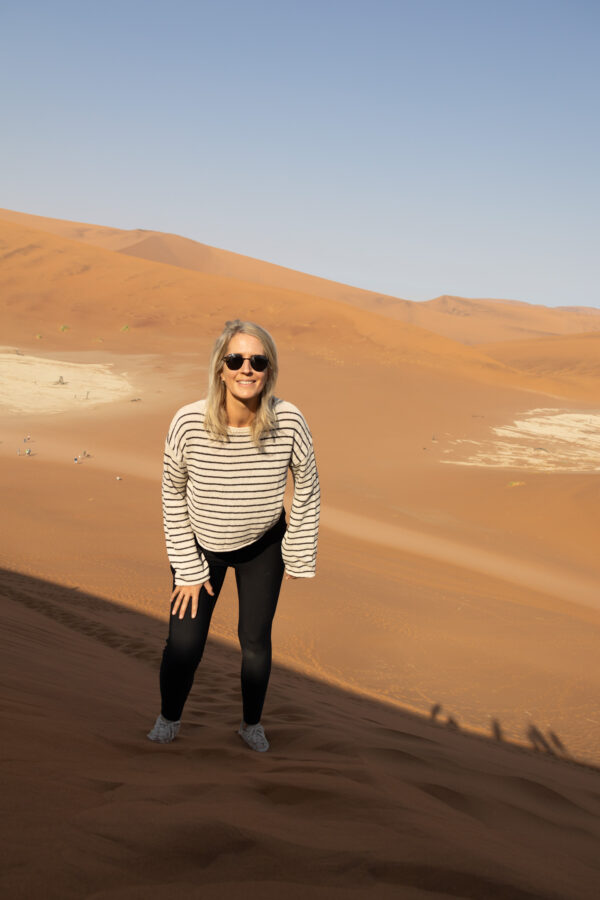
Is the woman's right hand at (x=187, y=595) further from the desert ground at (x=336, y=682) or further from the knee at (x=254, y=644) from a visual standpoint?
the desert ground at (x=336, y=682)

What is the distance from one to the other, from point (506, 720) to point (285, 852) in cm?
293

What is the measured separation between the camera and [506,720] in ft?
13.9

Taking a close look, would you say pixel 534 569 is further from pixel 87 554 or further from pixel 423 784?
pixel 423 784

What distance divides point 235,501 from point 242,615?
1.64ft

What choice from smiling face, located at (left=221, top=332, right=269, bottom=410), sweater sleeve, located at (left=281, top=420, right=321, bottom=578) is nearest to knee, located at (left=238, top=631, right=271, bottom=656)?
sweater sleeve, located at (left=281, top=420, right=321, bottom=578)

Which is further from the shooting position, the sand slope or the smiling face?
the smiling face

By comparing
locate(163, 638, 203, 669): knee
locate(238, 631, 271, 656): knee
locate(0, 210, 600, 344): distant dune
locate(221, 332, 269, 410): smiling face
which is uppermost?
locate(0, 210, 600, 344): distant dune

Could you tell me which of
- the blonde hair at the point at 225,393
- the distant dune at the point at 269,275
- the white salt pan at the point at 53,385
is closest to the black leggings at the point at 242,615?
the blonde hair at the point at 225,393

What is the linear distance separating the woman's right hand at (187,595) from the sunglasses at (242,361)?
0.82 metres

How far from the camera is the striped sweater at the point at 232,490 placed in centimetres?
246

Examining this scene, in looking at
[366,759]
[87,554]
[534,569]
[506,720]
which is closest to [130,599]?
[87,554]

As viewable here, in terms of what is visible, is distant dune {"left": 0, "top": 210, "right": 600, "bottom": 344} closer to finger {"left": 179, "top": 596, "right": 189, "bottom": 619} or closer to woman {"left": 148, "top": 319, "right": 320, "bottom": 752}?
woman {"left": 148, "top": 319, "right": 320, "bottom": 752}

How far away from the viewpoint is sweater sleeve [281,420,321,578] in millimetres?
2568

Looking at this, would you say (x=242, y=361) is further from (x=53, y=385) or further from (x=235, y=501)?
(x=53, y=385)
